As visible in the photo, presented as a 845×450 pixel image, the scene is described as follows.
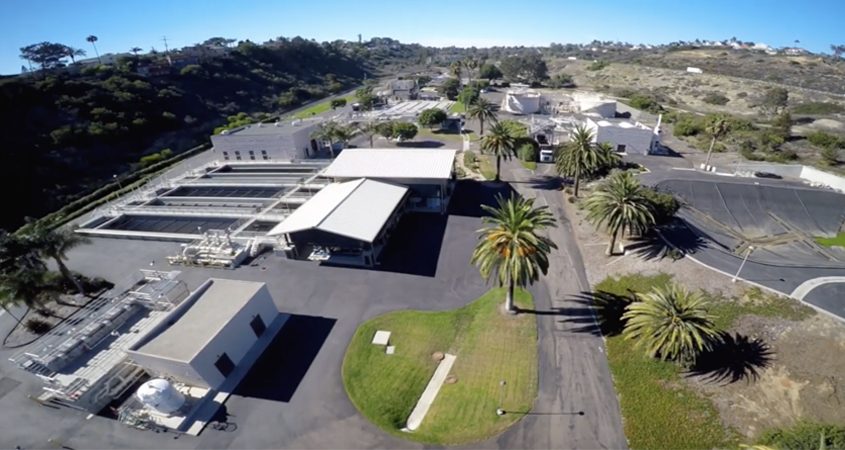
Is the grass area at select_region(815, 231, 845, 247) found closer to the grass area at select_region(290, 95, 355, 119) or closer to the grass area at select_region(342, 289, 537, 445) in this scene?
the grass area at select_region(342, 289, 537, 445)

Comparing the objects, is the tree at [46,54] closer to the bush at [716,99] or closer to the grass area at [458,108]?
the grass area at [458,108]

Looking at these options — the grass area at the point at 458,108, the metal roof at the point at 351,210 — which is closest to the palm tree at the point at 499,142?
the metal roof at the point at 351,210

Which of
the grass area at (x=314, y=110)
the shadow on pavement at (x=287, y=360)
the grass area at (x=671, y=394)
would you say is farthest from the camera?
the grass area at (x=314, y=110)

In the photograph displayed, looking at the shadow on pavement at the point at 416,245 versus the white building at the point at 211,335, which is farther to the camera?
the shadow on pavement at the point at 416,245

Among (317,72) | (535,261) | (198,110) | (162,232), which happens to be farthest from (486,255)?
(317,72)

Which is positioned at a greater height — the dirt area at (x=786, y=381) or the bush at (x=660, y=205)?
the bush at (x=660, y=205)

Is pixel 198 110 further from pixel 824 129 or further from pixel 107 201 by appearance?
pixel 824 129
